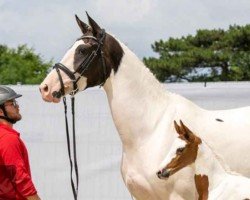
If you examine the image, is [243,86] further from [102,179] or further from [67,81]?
[67,81]

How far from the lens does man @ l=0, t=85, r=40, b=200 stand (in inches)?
204

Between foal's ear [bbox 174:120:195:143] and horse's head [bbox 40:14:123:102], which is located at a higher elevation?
horse's head [bbox 40:14:123:102]

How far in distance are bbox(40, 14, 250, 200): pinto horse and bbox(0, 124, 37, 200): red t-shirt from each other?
1125mm

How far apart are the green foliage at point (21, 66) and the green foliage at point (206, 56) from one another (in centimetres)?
836

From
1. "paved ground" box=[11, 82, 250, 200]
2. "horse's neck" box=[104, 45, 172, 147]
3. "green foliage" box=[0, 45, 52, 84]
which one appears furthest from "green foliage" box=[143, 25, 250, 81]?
"horse's neck" box=[104, 45, 172, 147]

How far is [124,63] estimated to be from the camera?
6480mm

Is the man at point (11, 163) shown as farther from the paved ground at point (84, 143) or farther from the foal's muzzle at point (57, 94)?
the paved ground at point (84, 143)

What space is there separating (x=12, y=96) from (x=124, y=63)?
4.19 ft

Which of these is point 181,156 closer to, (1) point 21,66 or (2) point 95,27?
(2) point 95,27

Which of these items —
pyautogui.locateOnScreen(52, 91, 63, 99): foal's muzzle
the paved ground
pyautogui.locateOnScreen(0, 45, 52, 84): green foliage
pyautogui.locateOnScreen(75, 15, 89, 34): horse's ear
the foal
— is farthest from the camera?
pyautogui.locateOnScreen(0, 45, 52, 84): green foliage

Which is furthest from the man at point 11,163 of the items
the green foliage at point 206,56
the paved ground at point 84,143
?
the green foliage at point 206,56

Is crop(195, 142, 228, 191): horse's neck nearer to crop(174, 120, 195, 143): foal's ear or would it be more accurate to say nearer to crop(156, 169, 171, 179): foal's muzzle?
crop(174, 120, 195, 143): foal's ear

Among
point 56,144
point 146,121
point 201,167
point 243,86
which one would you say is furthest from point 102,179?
point 201,167

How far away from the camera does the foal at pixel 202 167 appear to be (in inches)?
211
